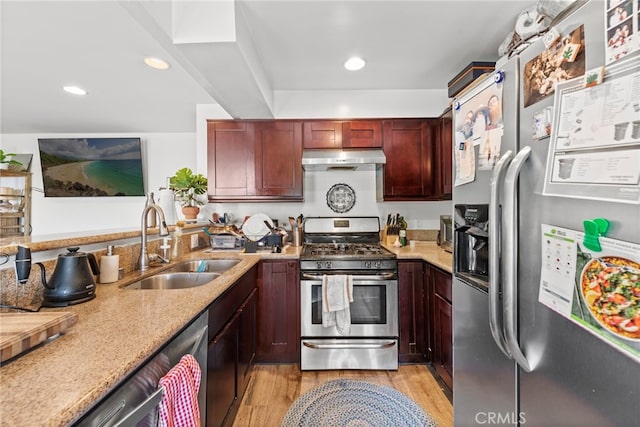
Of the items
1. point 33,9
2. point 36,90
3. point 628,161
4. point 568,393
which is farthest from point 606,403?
point 36,90

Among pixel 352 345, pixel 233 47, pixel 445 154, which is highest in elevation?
pixel 233 47

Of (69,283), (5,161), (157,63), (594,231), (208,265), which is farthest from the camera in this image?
(5,161)

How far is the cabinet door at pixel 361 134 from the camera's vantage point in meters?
2.69

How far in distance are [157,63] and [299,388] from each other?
9.08 feet

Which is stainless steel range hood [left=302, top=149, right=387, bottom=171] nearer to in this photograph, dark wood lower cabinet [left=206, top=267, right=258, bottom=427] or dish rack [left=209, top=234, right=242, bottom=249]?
dish rack [left=209, top=234, right=242, bottom=249]

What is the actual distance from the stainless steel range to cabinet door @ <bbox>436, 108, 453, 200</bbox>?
2.79 ft

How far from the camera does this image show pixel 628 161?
1.81 ft

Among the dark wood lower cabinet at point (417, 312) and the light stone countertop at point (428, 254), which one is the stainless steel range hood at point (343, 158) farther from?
the dark wood lower cabinet at point (417, 312)

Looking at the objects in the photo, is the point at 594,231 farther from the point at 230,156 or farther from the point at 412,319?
the point at 230,156

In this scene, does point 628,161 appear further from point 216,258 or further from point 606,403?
point 216,258

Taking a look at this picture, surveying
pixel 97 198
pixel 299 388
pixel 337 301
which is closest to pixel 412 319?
pixel 337 301

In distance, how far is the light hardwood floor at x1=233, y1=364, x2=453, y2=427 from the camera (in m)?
1.68

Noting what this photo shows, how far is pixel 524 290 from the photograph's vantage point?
0.82 m

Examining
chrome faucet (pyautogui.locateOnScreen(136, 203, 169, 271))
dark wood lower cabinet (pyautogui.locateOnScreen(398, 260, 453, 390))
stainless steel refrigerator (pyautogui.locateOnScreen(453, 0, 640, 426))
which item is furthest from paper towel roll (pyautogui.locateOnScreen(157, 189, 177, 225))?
stainless steel refrigerator (pyautogui.locateOnScreen(453, 0, 640, 426))
